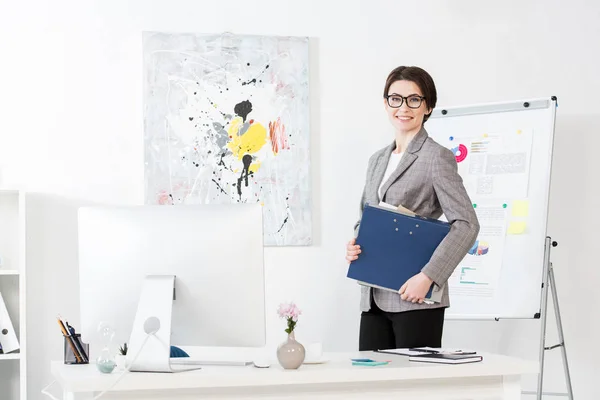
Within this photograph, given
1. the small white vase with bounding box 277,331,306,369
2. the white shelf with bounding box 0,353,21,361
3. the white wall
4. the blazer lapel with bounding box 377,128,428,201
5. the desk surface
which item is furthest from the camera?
the white wall

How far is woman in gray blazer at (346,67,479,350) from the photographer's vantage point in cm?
231

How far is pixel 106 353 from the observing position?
1819 millimetres

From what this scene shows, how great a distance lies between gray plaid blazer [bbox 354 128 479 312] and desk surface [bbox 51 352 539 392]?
1.30 feet

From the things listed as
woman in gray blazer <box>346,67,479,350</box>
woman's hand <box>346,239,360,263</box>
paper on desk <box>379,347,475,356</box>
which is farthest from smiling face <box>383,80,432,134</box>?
paper on desk <box>379,347,475,356</box>

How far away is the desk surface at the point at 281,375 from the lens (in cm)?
174

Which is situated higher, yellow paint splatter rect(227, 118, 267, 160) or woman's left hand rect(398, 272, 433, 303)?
yellow paint splatter rect(227, 118, 267, 160)

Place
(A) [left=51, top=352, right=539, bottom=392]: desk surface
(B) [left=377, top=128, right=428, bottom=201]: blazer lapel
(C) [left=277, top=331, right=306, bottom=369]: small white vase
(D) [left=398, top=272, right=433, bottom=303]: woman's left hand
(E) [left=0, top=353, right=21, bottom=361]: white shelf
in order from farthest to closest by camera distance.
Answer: (E) [left=0, top=353, right=21, bottom=361]: white shelf
(B) [left=377, top=128, right=428, bottom=201]: blazer lapel
(D) [left=398, top=272, right=433, bottom=303]: woman's left hand
(C) [left=277, top=331, right=306, bottom=369]: small white vase
(A) [left=51, top=352, right=539, bottom=392]: desk surface

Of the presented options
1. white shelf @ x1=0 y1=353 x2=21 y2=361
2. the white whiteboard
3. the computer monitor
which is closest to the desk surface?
the computer monitor

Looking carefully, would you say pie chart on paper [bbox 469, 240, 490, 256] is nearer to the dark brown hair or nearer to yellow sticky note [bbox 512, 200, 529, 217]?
yellow sticky note [bbox 512, 200, 529, 217]

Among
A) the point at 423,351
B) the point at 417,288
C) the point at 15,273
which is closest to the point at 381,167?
the point at 417,288

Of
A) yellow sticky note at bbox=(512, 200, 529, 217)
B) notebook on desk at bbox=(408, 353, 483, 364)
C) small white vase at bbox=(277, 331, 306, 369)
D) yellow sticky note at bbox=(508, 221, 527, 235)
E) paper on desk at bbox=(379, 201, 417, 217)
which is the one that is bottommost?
notebook on desk at bbox=(408, 353, 483, 364)

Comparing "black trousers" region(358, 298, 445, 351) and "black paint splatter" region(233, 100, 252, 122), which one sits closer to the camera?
"black trousers" region(358, 298, 445, 351)

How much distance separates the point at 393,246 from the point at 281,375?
0.70 metres

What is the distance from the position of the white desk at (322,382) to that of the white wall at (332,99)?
178cm
